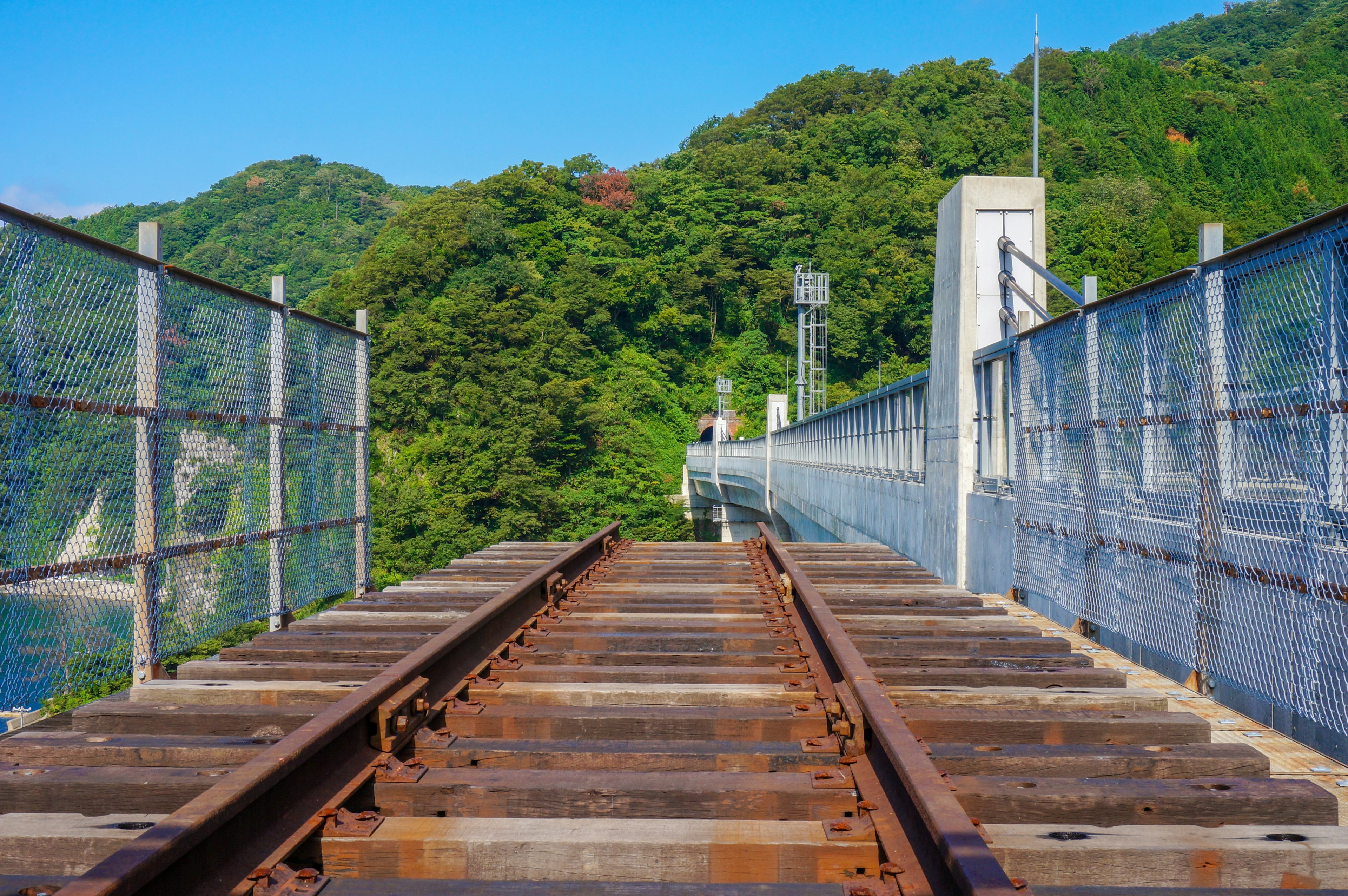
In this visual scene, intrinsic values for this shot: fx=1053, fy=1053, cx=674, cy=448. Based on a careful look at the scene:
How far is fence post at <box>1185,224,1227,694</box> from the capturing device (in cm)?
512

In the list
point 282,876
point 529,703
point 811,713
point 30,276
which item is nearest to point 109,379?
point 30,276

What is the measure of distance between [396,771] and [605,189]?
11411 centimetres

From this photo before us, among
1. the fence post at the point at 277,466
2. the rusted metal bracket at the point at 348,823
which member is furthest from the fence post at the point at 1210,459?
the fence post at the point at 277,466

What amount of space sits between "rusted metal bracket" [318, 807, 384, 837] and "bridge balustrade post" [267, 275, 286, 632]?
13.2ft

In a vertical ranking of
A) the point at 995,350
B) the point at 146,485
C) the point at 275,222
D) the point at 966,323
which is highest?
the point at 275,222

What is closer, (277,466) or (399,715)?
(399,715)

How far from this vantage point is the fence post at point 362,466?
877 centimetres

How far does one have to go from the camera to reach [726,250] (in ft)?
339

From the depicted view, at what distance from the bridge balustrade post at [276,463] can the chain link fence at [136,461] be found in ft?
0.04

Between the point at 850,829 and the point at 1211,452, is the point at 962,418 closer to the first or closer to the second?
the point at 1211,452

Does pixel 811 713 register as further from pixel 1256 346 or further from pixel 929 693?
pixel 1256 346

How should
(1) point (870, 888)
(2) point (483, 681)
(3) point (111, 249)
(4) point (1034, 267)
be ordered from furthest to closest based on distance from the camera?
(4) point (1034, 267), (3) point (111, 249), (2) point (483, 681), (1) point (870, 888)

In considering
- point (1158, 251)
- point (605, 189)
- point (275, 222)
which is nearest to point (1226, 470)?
point (1158, 251)

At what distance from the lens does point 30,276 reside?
15.5ft
